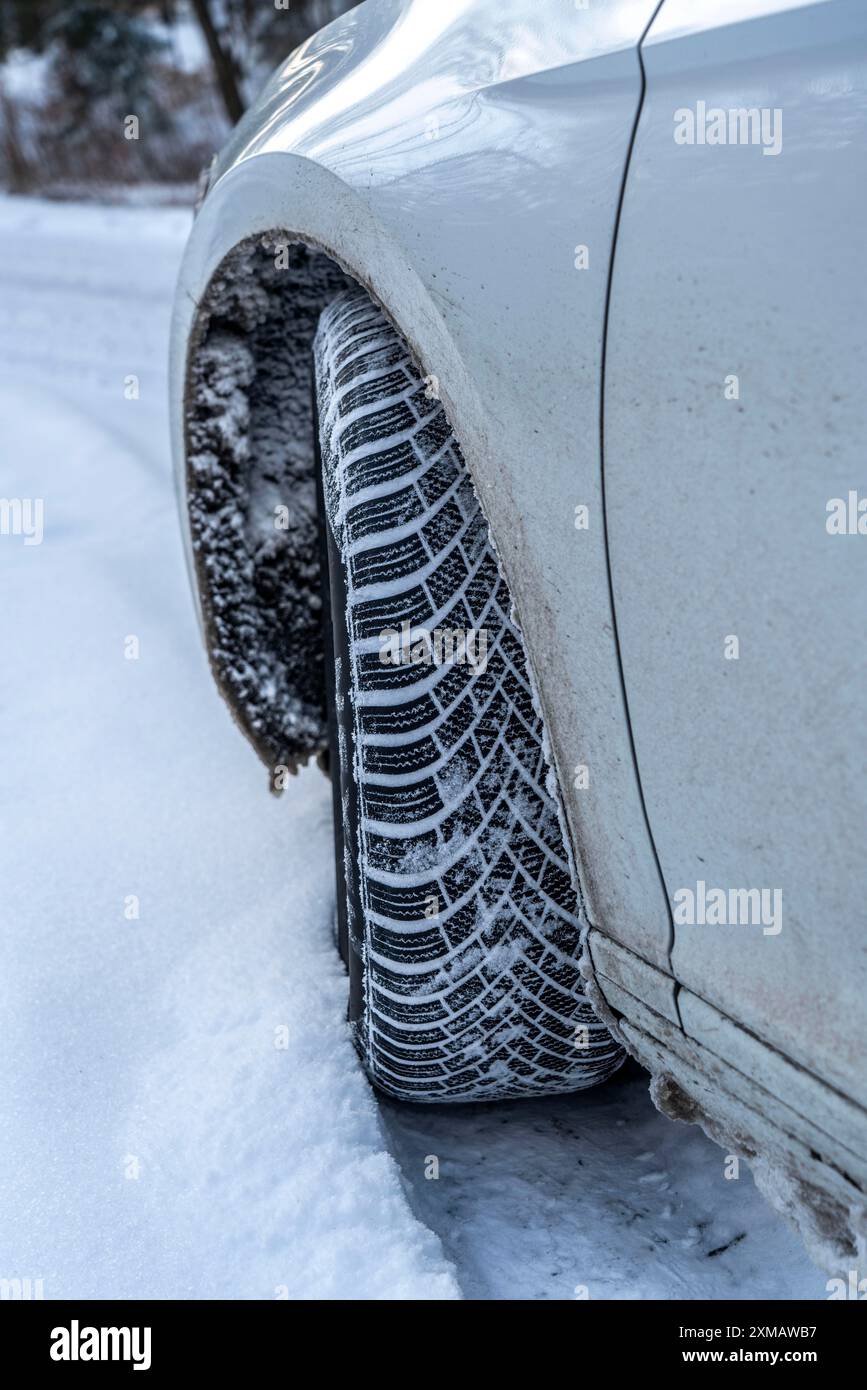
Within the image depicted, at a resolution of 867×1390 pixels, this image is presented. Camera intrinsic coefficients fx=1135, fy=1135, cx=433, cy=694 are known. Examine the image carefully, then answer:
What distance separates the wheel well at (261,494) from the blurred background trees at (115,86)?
11238 millimetres

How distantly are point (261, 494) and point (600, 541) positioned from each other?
115cm

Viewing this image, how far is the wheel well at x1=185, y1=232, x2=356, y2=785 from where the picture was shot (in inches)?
73.8

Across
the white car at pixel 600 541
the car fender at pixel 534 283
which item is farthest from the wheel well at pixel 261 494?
the car fender at pixel 534 283

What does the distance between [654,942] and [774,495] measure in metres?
Result: 0.44

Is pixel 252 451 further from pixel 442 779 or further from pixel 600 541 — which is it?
pixel 600 541

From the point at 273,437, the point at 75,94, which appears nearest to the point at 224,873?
the point at 273,437

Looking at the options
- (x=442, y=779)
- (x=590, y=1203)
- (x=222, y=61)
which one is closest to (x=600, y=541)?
(x=442, y=779)

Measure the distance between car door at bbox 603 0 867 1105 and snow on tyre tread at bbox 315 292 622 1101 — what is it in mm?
332

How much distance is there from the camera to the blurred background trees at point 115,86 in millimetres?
12414

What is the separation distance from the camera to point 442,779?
4.36 feet

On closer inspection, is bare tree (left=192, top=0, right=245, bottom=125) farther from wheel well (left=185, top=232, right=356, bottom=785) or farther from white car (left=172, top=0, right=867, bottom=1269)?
white car (left=172, top=0, right=867, bottom=1269)

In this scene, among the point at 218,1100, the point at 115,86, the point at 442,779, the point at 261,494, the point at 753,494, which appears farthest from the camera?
the point at 115,86

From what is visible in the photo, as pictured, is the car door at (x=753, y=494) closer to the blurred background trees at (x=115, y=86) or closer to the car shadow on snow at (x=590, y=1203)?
the car shadow on snow at (x=590, y=1203)
